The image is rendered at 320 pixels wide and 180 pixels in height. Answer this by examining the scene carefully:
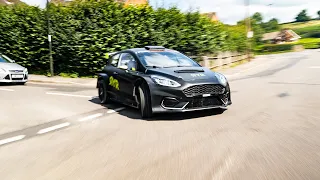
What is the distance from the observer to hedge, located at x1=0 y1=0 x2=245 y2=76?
752 inches

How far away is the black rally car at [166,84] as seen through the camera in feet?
23.8

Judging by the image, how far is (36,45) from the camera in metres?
21.1

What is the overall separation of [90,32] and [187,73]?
40.9ft

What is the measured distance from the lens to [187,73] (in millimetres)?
7645

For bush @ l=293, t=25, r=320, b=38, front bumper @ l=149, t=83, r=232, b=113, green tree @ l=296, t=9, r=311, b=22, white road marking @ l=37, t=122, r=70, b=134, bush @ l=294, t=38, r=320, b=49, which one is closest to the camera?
white road marking @ l=37, t=122, r=70, b=134

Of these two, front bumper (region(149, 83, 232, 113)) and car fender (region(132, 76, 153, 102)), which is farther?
car fender (region(132, 76, 153, 102))

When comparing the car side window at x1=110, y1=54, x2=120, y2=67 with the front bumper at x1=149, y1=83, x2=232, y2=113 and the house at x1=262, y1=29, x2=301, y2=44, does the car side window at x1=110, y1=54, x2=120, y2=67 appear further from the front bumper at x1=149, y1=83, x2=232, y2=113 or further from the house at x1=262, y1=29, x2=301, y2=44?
the house at x1=262, y1=29, x2=301, y2=44

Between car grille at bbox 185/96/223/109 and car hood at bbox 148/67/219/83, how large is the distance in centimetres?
39

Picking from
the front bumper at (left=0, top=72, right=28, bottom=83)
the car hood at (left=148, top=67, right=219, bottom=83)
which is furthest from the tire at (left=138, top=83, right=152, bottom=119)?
the front bumper at (left=0, top=72, right=28, bottom=83)

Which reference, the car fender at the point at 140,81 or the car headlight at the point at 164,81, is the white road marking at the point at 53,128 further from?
the car headlight at the point at 164,81

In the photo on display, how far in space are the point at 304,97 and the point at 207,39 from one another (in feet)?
43.1

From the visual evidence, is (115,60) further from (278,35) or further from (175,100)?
(278,35)

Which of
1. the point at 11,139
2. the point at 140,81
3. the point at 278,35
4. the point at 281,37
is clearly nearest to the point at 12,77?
the point at 140,81

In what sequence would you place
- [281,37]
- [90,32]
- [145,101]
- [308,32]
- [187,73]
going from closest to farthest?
[145,101] → [187,73] → [90,32] → [281,37] → [308,32]
